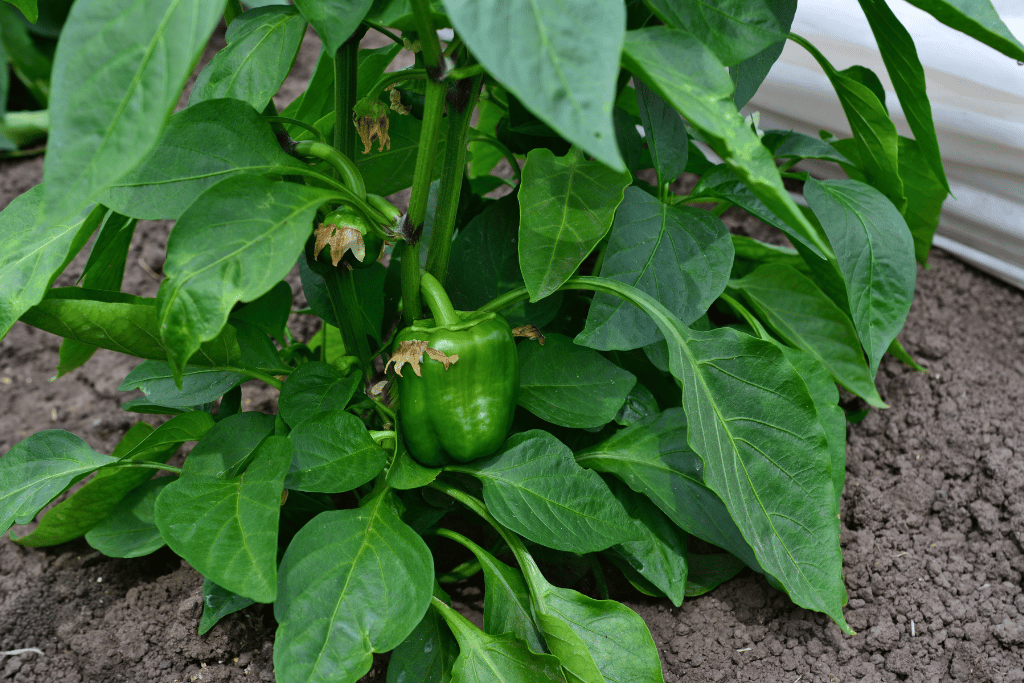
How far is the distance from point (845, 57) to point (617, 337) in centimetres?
83

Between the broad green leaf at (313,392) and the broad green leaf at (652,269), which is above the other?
the broad green leaf at (652,269)

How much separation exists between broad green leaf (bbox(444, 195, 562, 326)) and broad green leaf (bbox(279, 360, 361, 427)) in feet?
0.50

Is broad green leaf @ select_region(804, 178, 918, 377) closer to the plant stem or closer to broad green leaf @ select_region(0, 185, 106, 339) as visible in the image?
the plant stem

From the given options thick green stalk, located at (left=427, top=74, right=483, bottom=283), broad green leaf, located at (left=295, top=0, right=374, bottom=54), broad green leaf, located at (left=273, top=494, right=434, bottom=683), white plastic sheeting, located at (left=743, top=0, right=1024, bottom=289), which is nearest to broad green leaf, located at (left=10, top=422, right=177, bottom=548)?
broad green leaf, located at (left=273, top=494, right=434, bottom=683)

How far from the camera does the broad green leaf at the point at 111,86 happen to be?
423 mm

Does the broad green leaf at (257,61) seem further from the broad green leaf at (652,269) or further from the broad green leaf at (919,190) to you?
the broad green leaf at (919,190)

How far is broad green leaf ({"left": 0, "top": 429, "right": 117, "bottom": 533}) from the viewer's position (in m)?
0.72

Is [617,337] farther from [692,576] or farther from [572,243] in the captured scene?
[692,576]

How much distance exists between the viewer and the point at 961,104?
1.17 meters

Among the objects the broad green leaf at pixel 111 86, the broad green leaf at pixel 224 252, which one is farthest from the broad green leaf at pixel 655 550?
the broad green leaf at pixel 111 86

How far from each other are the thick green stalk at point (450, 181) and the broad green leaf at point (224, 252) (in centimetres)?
15

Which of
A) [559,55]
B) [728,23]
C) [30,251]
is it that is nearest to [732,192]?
[728,23]

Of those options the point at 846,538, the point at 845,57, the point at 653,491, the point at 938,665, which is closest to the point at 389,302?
the point at 653,491

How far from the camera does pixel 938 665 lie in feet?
2.67
